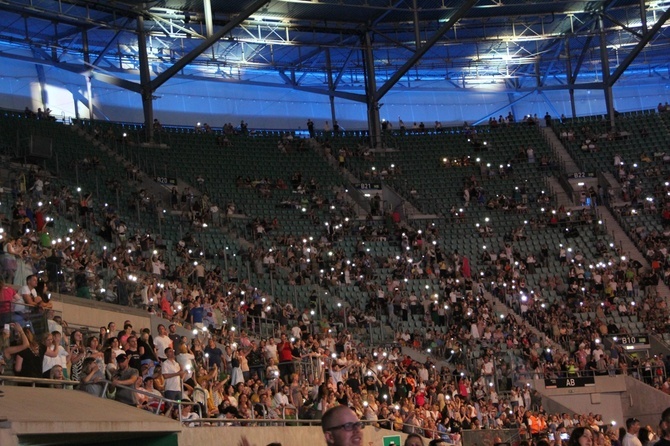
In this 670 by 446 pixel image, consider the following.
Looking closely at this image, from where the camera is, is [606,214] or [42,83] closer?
[606,214]

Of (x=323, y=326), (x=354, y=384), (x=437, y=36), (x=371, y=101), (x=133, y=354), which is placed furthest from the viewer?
(x=371, y=101)

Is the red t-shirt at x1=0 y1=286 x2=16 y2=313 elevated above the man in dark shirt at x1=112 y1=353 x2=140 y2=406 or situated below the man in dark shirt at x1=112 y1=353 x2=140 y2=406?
above

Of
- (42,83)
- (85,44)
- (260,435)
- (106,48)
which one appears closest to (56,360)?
(260,435)

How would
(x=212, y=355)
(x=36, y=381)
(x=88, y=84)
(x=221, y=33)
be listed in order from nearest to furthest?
(x=36, y=381)
(x=212, y=355)
(x=221, y=33)
(x=88, y=84)

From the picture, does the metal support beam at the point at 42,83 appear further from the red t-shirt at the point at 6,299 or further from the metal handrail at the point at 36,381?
the metal handrail at the point at 36,381

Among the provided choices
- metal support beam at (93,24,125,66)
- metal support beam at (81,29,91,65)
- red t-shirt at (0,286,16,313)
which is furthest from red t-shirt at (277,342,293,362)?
metal support beam at (81,29,91,65)

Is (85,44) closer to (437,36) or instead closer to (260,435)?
(437,36)

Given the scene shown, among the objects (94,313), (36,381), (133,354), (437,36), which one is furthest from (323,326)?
(36,381)

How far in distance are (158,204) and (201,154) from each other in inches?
255

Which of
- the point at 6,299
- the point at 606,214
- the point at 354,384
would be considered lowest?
the point at 354,384

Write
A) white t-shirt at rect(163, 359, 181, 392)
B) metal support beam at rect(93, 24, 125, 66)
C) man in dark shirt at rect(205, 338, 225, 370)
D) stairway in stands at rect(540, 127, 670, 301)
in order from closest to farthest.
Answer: white t-shirt at rect(163, 359, 181, 392) → man in dark shirt at rect(205, 338, 225, 370) → stairway in stands at rect(540, 127, 670, 301) → metal support beam at rect(93, 24, 125, 66)

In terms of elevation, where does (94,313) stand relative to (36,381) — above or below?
above

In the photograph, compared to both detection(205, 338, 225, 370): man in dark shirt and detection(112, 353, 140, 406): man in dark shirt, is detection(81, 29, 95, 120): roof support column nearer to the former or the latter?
detection(205, 338, 225, 370): man in dark shirt

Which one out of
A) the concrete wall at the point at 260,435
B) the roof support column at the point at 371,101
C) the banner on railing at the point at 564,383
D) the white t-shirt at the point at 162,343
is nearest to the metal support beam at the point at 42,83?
the roof support column at the point at 371,101
